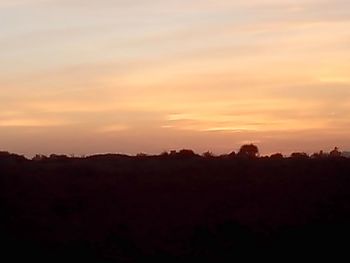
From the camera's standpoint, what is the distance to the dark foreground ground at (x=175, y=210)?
35969mm

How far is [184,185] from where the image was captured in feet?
→ 136

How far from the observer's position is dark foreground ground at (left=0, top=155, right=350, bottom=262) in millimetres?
35969

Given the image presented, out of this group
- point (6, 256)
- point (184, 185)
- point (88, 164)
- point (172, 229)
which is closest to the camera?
point (6, 256)

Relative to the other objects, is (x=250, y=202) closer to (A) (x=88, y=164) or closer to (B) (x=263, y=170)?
(B) (x=263, y=170)

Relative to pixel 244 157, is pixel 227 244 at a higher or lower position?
lower

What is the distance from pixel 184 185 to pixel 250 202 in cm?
298

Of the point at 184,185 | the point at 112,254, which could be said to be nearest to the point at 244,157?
the point at 184,185

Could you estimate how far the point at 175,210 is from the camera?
39.2 metres

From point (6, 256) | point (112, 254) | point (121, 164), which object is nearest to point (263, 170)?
point (121, 164)

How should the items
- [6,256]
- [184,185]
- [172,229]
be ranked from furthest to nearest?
[184,185] → [172,229] → [6,256]

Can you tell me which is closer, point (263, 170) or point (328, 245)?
point (328, 245)

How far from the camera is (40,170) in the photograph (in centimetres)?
4319

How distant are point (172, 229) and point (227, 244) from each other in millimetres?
2189

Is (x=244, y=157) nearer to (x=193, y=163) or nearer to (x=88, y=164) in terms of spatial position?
(x=193, y=163)
